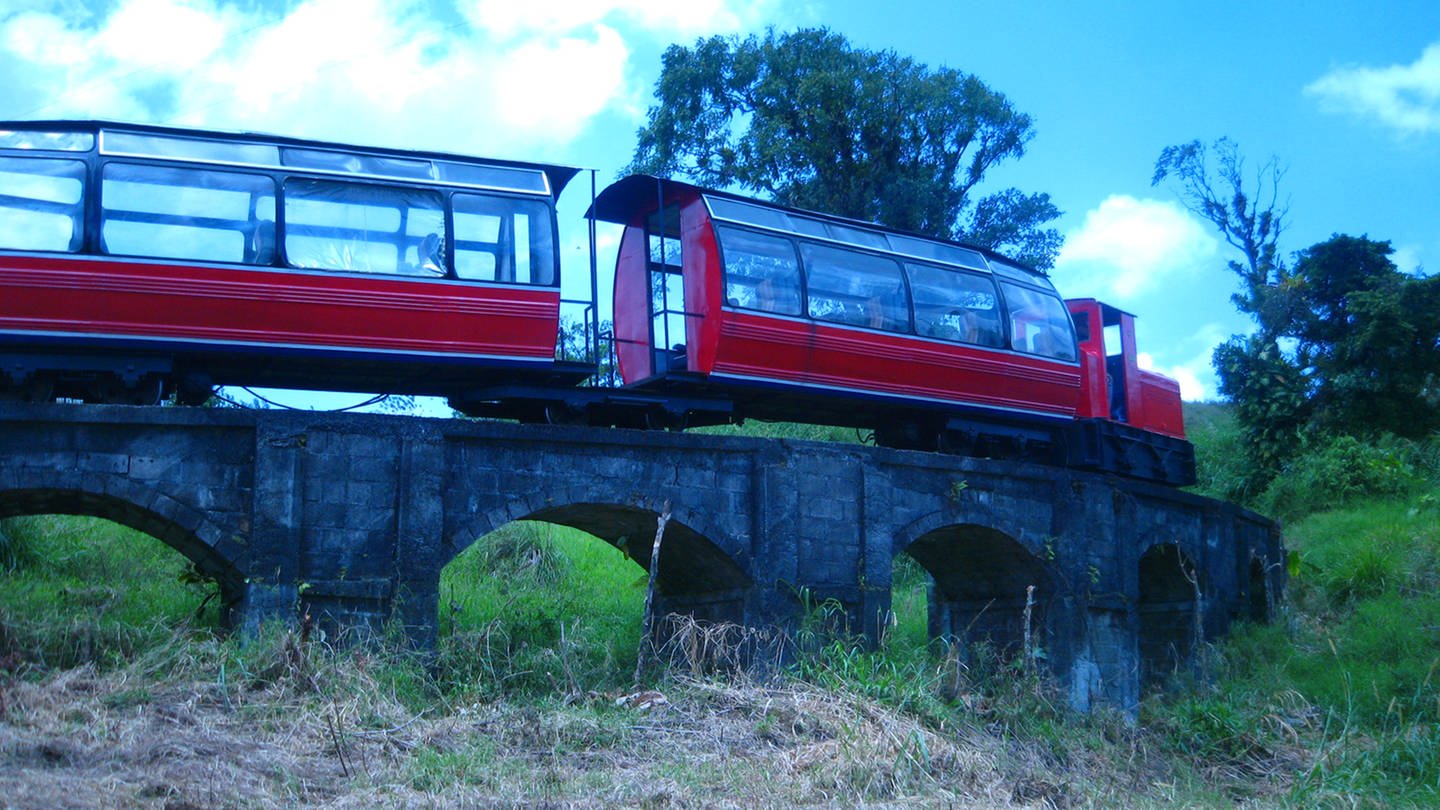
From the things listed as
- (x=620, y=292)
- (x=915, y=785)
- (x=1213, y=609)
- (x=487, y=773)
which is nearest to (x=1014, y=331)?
(x=620, y=292)

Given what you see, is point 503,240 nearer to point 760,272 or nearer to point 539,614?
point 760,272

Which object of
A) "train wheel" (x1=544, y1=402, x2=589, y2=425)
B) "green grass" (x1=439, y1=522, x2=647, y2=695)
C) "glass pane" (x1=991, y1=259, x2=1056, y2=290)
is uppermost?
"glass pane" (x1=991, y1=259, x2=1056, y2=290)

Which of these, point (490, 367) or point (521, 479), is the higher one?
point (490, 367)

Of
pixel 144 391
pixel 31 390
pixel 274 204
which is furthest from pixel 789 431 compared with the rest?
pixel 31 390

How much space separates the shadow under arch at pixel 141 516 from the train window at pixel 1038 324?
8.73 meters

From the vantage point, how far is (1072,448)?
53.9 feet

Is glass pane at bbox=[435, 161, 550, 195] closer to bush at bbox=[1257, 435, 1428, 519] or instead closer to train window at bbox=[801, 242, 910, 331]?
train window at bbox=[801, 242, 910, 331]

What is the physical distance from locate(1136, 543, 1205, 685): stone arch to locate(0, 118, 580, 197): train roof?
32.4 feet

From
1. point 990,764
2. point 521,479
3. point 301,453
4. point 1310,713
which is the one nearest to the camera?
point 990,764

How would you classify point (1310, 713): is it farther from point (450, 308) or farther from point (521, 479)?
point (450, 308)

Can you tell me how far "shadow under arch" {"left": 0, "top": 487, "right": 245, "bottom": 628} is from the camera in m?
10.0

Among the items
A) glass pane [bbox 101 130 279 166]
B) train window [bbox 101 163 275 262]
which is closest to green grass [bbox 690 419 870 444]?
glass pane [bbox 101 130 279 166]

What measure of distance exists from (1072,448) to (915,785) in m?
8.17

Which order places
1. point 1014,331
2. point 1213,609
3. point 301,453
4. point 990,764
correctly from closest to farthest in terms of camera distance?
point 990,764 < point 301,453 < point 1014,331 < point 1213,609
